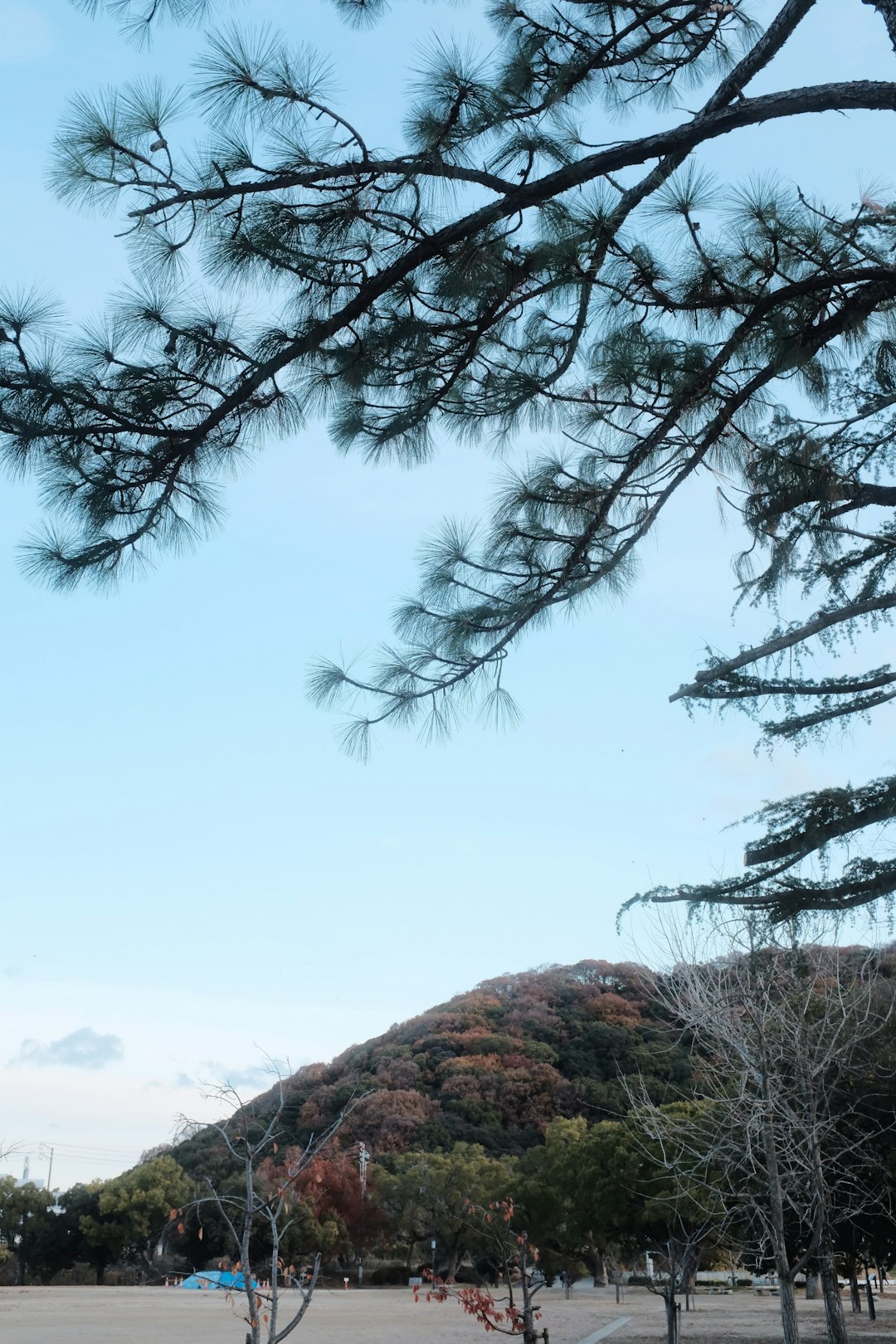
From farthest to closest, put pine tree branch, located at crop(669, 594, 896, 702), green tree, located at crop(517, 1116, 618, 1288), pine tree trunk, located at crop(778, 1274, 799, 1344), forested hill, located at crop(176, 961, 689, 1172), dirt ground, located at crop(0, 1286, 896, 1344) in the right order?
forested hill, located at crop(176, 961, 689, 1172) < green tree, located at crop(517, 1116, 618, 1288) < dirt ground, located at crop(0, 1286, 896, 1344) < pine tree trunk, located at crop(778, 1274, 799, 1344) < pine tree branch, located at crop(669, 594, 896, 702)

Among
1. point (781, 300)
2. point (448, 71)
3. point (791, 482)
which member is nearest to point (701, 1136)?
point (791, 482)

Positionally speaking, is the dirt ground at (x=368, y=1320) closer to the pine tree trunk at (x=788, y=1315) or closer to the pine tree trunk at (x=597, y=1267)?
the pine tree trunk at (x=597, y=1267)

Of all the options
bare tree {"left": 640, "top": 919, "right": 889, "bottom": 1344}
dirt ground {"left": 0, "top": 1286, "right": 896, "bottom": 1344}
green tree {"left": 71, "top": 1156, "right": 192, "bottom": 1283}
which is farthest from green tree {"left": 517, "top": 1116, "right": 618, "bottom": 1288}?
green tree {"left": 71, "top": 1156, "right": 192, "bottom": 1283}

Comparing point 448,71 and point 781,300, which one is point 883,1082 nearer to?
point 781,300

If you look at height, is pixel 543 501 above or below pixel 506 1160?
above

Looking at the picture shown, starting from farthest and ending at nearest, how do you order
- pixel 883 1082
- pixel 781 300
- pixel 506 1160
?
pixel 506 1160 < pixel 883 1082 < pixel 781 300

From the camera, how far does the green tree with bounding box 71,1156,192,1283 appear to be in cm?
2545

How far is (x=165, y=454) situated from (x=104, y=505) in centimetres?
22

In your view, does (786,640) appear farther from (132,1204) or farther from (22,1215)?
(22,1215)

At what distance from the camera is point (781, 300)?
10.2 feet

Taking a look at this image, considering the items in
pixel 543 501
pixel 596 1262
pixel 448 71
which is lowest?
pixel 596 1262

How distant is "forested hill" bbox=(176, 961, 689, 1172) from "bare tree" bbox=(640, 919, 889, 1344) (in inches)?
461

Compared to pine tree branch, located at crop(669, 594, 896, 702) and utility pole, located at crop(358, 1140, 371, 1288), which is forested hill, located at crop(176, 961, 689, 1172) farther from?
pine tree branch, located at crop(669, 594, 896, 702)

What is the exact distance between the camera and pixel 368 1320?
16578 millimetres
